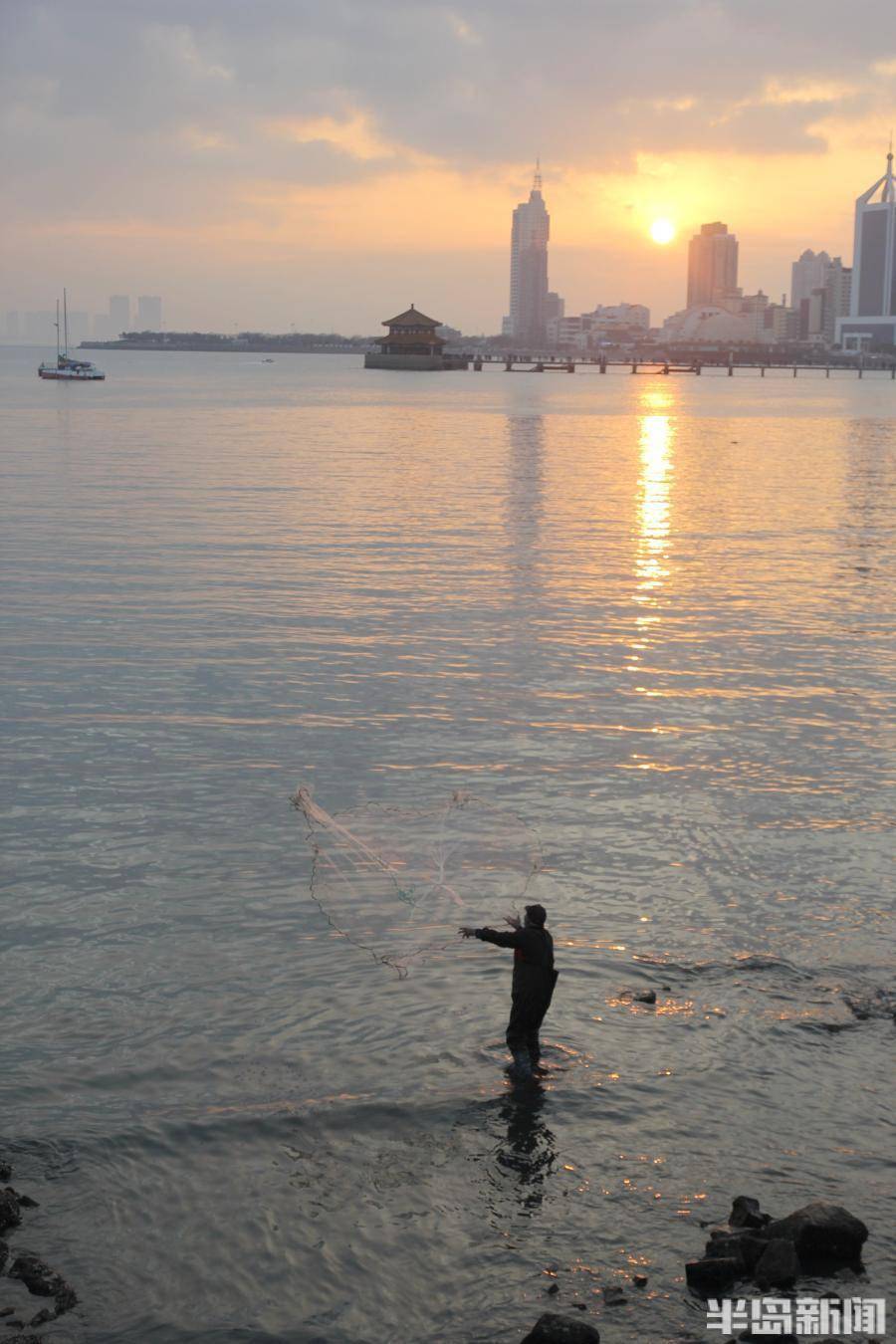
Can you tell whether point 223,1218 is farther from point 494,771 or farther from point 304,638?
point 304,638

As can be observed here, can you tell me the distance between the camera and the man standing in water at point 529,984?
12367 mm

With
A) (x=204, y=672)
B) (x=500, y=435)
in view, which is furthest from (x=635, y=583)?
(x=500, y=435)

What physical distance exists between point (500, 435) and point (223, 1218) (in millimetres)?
98546

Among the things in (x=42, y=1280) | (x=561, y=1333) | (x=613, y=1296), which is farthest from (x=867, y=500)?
(x=42, y=1280)

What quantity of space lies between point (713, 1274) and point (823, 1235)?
2.66 ft

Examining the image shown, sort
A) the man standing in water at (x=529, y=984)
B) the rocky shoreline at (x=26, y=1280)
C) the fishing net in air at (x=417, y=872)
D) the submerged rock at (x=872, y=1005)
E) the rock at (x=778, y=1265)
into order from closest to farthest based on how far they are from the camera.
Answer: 1. the rocky shoreline at (x=26, y=1280)
2. the rock at (x=778, y=1265)
3. the man standing in water at (x=529, y=984)
4. the submerged rock at (x=872, y=1005)
5. the fishing net in air at (x=417, y=872)

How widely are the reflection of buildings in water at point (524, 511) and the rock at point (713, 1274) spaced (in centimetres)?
2700

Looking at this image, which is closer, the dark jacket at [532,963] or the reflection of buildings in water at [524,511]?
the dark jacket at [532,963]

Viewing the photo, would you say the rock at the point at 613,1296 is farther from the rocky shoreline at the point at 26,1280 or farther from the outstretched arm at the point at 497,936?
the rocky shoreline at the point at 26,1280

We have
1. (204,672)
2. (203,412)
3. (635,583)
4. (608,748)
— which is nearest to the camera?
(608,748)

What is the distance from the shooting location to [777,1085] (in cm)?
1256

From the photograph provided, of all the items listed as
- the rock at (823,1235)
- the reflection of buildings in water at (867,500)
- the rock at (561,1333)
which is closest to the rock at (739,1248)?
the rock at (823,1235)

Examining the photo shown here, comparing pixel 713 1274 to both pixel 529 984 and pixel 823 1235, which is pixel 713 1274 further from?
pixel 529 984

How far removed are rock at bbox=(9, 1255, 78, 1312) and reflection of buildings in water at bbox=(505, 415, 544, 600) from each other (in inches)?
1073
